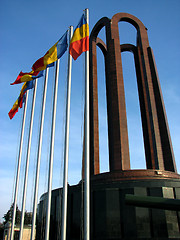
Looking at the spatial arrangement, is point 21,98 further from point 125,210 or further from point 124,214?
point 124,214

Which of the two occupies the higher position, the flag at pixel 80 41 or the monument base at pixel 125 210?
the flag at pixel 80 41

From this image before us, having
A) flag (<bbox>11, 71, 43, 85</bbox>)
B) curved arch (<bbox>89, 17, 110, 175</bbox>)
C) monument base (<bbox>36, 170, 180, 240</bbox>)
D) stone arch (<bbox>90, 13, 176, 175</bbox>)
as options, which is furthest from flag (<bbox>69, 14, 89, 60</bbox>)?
curved arch (<bbox>89, 17, 110, 175</bbox>)

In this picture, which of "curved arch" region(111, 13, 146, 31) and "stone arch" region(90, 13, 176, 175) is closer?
"stone arch" region(90, 13, 176, 175)

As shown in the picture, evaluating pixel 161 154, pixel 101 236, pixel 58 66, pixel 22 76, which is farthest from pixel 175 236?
pixel 22 76

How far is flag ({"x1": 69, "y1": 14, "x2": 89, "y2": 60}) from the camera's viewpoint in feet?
53.3

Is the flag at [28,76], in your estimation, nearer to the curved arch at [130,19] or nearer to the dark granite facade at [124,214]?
the dark granite facade at [124,214]

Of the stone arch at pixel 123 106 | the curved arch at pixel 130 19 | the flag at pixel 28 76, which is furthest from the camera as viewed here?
the curved arch at pixel 130 19

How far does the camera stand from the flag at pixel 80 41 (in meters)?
16.2

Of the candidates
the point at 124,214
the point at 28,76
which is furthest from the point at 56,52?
the point at 124,214

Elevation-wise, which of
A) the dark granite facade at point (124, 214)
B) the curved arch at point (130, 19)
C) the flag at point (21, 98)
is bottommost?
the dark granite facade at point (124, 214)

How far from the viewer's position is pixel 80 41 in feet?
54.2

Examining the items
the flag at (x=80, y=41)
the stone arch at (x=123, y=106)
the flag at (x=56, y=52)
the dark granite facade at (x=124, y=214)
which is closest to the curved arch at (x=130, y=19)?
the stone arch at (x=123, y=106)

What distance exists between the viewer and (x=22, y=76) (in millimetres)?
21219

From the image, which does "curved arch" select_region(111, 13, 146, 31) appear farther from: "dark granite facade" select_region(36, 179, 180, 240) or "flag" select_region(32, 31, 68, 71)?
"dark granite facade" select_region(36, 179, 180, 240)
